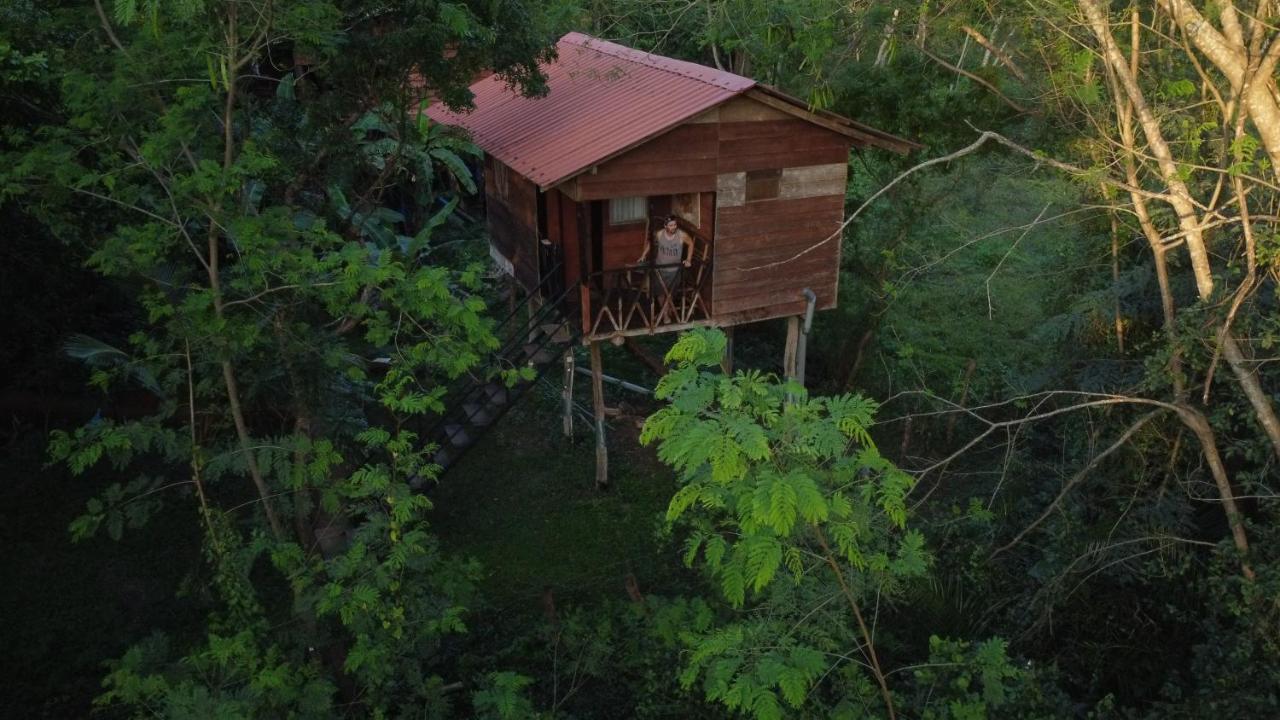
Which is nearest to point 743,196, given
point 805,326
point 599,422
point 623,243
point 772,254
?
point 772,254

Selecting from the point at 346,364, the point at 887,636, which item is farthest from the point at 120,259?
the point at 887,636

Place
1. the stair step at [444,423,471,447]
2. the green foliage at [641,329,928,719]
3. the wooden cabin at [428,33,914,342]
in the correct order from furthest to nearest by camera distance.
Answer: the stair step at [444,423,471,447] < the wooden cabin at [428,33,914,342] < the green foliage at [641,329,928,719]

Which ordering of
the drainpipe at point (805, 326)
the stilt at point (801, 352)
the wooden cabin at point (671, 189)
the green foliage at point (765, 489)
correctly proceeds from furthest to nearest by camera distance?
the stilt at point (801, 352) < the drainpipe at point (805, 326) < the wooden cabin at point (671, 189) < the green foliage at point (765, 489)

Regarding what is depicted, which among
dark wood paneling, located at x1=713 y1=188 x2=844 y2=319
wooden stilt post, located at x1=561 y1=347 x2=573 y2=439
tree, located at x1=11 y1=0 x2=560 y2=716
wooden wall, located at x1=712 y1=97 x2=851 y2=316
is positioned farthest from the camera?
wooden stilt post, located at x1=561 y1=347 x2=573 y2=439

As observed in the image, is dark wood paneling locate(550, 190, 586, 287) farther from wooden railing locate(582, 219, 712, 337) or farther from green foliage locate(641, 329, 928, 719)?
green foliage locate(641, 329, 928, 719)

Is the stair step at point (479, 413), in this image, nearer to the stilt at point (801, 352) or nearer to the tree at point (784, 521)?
the stilt at point (801, 352)

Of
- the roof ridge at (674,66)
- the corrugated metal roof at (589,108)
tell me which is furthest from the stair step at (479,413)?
the roof ridge at (674,66)

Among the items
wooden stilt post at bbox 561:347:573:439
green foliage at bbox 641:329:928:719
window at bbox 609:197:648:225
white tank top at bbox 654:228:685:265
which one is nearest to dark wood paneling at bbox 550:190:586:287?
window at bbox 609:197:648:225
